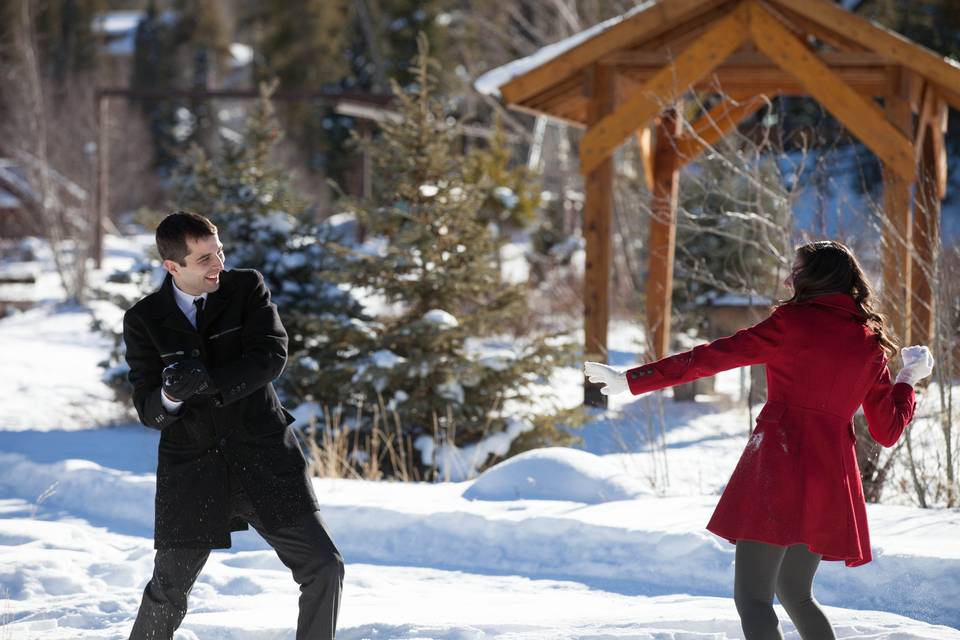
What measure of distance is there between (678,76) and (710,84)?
92cm

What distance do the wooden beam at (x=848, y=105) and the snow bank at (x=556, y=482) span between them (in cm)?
395

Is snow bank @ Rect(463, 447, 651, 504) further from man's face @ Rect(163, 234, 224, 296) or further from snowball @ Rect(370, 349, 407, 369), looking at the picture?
man's face @ Rect(163, 234, 224, 296)

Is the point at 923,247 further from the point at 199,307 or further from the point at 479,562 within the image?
the point at 199,307

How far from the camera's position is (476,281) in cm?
826

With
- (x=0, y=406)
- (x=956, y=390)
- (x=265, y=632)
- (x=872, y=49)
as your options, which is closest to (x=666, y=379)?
(x=265, y=632)

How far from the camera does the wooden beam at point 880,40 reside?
8953mm

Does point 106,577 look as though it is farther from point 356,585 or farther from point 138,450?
point 138,450

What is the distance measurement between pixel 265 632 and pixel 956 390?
201 inches

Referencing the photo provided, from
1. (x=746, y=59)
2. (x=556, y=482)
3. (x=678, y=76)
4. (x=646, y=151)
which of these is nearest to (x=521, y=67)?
(x=678, y=76)

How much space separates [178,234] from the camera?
10.9ft

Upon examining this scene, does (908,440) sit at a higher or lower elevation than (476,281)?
lower

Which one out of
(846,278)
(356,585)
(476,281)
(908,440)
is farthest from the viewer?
(476,281)

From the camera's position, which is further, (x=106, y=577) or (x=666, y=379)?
(x=106, y=577)

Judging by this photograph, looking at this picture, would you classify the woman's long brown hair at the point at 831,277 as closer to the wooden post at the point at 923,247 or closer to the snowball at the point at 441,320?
the wooden post at the point at 923,247
